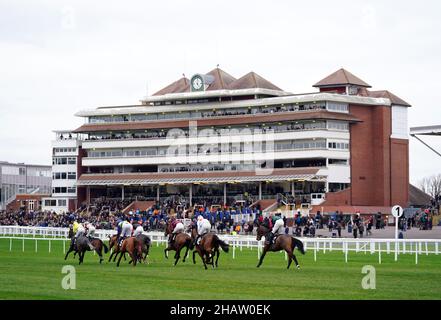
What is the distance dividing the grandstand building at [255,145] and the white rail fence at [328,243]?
2445 cm

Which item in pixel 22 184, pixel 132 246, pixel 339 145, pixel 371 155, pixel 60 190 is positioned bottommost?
pixel 132 246

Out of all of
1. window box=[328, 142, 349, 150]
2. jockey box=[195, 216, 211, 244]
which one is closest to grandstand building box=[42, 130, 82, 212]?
window box=[328, 142, 349, 150]

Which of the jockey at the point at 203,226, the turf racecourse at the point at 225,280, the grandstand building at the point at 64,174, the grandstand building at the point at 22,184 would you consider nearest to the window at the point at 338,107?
the grandstand building at the point at 64,174

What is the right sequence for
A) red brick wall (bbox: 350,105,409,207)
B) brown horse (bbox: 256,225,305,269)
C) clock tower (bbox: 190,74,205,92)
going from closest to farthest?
brown horse (bbox: 256,225,305,269), red brick wall (bbox: 350,105,409,207), clock tower (bbox: 190,74,205,92)

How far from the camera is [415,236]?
198ft

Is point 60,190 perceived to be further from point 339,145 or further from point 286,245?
point 286,245

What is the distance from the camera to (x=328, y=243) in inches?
2117

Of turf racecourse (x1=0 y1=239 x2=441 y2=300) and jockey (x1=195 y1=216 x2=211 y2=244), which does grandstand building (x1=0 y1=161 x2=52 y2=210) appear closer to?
turf racecourse (x1=0 y1=239 x2=441 y2=300)

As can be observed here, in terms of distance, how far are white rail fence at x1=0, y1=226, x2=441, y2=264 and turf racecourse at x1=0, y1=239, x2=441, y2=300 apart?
1709 millimetres

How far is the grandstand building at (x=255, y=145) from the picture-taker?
89500 millimetres

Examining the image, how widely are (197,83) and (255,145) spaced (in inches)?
378

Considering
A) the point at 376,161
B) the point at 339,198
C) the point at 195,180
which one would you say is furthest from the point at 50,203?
the point at 376,161

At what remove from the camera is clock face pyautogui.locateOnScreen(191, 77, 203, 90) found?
3907 inches
